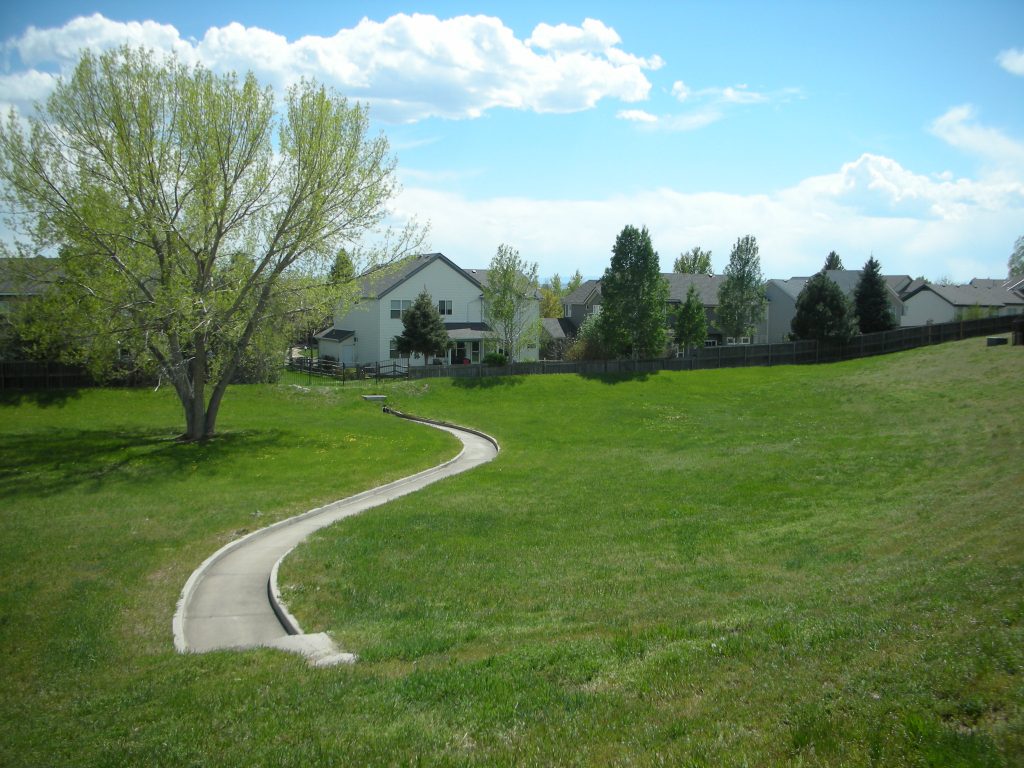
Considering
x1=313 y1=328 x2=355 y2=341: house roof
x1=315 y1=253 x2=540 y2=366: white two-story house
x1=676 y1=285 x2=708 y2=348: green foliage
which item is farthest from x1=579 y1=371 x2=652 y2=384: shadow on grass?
x1=313 y1=328 x2=355 y2=341: house roof

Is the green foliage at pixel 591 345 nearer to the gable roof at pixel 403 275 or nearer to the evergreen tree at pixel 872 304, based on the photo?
the gable roof at pixel 403 275

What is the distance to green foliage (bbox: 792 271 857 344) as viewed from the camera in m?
59.4

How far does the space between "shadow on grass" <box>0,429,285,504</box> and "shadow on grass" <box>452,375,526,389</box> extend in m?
16.6

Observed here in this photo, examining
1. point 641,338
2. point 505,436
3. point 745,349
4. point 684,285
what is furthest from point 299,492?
point 684,285

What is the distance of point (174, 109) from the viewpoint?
29344 mm

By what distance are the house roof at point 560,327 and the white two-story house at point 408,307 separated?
7269 millimetres

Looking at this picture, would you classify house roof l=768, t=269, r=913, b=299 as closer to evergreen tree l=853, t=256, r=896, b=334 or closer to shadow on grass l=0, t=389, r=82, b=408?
evergreen tree l=853, t=256, r=896, b=334

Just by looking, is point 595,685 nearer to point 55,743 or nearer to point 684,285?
point 55,743

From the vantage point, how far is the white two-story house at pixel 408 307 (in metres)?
61.2

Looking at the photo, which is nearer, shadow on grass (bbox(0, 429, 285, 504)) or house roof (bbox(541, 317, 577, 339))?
shadow on grass (bbox(0, 429, 285, 504))

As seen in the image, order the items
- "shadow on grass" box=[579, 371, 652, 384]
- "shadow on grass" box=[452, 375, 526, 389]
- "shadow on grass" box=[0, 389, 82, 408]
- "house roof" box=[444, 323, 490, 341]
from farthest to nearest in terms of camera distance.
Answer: "house roof" box=[444, 323, 490, 341] → "shadow on grass" box=[579, 371, 652, 384] → "shadow on grass" box=[452, 375, 526, 389] → "shadow on grass" box=[0, 389, 82, 408]

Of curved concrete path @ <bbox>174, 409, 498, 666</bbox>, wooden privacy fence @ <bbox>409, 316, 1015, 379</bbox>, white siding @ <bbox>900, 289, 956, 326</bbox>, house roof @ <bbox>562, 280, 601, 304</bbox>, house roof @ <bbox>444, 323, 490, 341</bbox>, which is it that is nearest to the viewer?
curved concrete path @ <bbox>174, 409, 498, 666</bbox>

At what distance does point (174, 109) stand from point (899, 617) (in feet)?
101

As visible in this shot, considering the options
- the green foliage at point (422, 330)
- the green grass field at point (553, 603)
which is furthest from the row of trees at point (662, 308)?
the green grass field at point (553, 603)
